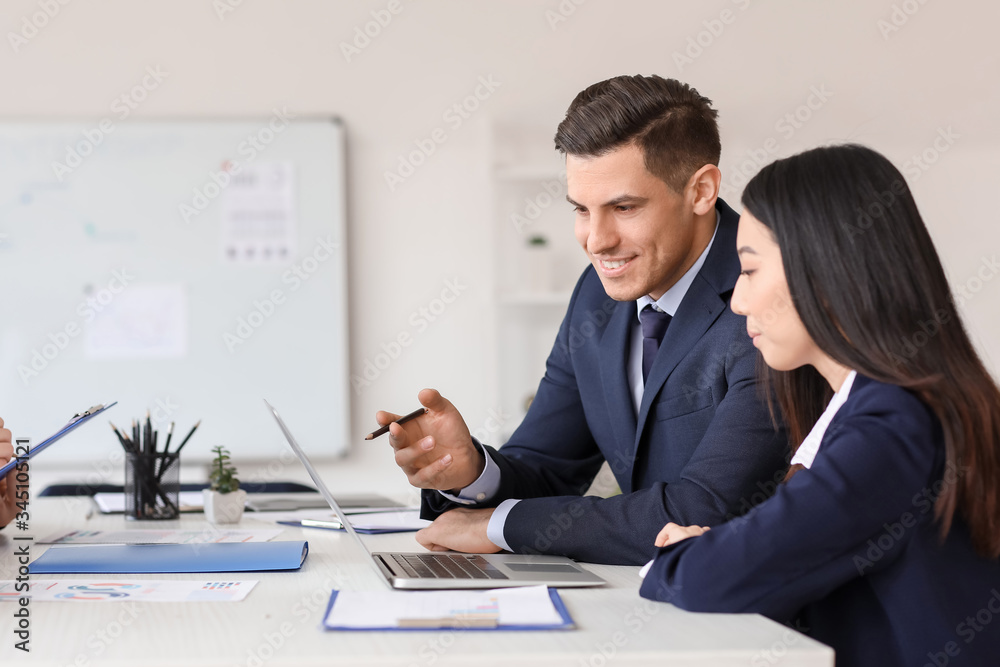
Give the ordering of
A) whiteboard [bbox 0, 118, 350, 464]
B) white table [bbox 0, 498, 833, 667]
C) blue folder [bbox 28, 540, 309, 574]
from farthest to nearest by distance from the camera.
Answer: whiteboard [bbox 0, 118, 350, 464]
blue folder [bbox 28, 540, 309, 574]
white table [bbox 0, 498, 833, 667]

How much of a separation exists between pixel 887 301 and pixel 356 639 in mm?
666

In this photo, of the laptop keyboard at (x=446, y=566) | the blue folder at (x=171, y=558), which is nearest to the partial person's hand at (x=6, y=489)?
the blue folder at (x=171, y=558)

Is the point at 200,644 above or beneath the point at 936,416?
beneath

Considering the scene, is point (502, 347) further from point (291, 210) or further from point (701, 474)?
point (701, 474)

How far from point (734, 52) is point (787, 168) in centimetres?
238

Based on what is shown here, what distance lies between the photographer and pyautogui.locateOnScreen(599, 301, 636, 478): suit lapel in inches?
60.6

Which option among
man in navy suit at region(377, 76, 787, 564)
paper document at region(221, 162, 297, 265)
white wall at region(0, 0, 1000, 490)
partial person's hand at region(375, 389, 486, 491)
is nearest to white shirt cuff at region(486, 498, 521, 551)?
man in navy suit at region(377, 76, 787, 564)

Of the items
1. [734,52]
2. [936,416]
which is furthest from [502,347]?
[936,416]

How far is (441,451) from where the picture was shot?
54.9 inches

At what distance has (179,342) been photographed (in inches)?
124

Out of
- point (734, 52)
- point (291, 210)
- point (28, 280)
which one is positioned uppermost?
point (734, 52)

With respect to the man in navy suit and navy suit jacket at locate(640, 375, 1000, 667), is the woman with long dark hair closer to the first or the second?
navy suit jacket at locate(640, 375, 1000, 667)

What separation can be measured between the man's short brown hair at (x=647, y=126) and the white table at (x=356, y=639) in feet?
2.49

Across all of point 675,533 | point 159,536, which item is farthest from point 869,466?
point 159,536
